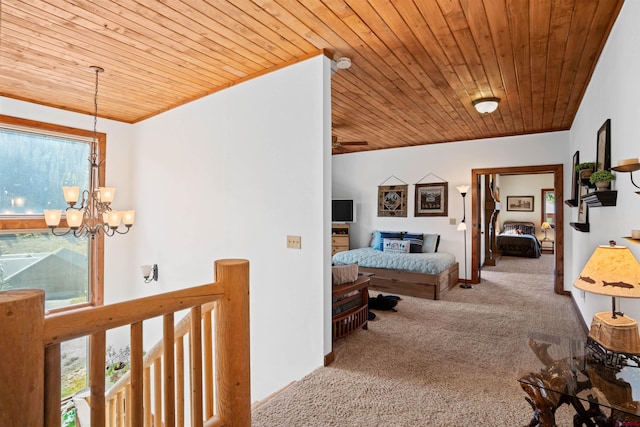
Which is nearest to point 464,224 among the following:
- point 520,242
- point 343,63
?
point 343,63

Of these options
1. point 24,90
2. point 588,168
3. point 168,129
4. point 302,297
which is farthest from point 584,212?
point 24,90

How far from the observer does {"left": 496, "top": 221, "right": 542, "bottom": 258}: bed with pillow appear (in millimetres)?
9008

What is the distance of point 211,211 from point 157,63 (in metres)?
1.48

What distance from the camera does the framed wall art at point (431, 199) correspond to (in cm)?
621

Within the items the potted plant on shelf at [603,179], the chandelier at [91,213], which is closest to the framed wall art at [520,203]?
the potted plant on shelf at [603,179]

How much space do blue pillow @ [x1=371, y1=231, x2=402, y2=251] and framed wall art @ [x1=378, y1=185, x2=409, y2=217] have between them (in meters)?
0.47

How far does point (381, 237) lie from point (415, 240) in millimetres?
674

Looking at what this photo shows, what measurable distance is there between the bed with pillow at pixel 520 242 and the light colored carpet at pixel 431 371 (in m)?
4.90

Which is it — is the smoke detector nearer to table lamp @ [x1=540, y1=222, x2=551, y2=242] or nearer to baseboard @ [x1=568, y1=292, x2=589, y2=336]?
baseboard @ [x1=568, y1=292, x2=589, y2=336]

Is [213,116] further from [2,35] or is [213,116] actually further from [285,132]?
[2,35]

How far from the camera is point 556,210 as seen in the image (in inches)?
204

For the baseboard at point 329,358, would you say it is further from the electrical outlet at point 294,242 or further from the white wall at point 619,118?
the white wall at point 619,118

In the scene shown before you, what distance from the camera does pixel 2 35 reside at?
245cm

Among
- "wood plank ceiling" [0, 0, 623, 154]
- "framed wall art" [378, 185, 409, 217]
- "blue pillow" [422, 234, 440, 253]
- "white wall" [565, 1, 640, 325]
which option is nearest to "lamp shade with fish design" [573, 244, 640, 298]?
"white wall" [565, 1, 640, 325]
